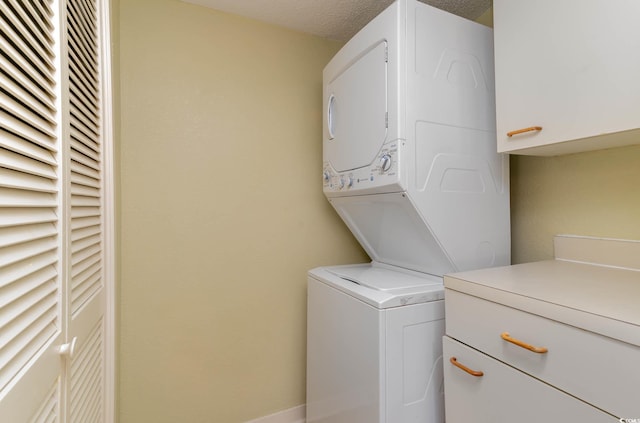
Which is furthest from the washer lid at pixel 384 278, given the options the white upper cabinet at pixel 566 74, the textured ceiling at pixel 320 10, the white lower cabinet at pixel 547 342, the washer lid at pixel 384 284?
the textured ceiling at pixel 320 10

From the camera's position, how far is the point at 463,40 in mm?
1439

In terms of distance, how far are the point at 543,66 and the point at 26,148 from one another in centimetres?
161

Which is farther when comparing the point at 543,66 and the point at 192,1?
the point at 192,1

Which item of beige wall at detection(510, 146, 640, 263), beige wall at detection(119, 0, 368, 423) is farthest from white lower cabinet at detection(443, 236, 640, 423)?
beige wall at detection(119, 0, 368, 423)

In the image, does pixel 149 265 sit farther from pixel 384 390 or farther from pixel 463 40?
pixel 463 40

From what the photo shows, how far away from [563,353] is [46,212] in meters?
1.37

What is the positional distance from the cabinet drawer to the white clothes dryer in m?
0.21

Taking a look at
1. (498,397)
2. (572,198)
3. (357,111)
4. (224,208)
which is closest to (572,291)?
(498,397)

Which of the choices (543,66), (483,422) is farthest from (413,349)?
(543,66)

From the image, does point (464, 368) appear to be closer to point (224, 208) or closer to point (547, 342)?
point (547, 342)

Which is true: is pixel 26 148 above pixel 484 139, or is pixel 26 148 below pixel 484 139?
below

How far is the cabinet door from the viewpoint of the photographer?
79cm

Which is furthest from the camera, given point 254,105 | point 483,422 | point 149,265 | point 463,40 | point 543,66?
point 254,105

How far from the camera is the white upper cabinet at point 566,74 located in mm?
923
